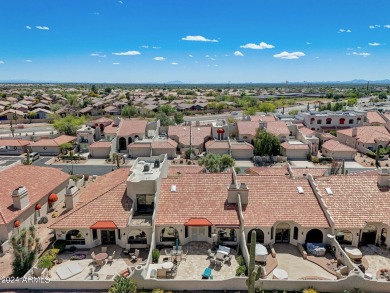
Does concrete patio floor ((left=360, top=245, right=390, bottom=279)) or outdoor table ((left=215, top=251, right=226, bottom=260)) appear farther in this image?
outdoor table ((left=215, top=251, right=226, bottom=260))

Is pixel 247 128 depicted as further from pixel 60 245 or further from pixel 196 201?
pixel 60 245

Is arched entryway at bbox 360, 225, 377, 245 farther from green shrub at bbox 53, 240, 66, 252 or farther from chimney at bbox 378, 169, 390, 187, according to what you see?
green shrub at bbox 53, 240, 66, 252

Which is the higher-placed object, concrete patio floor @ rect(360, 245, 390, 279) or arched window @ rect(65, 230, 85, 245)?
arched window @ rect(65, 230, 85, 245)

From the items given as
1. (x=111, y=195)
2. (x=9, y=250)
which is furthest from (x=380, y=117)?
(x=9, y=250)

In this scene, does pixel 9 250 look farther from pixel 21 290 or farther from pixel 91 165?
pixel 91 165

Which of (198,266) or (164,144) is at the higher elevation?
(164,144)

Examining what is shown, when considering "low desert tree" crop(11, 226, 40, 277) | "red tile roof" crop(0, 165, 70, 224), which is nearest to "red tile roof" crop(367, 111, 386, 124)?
"red tile roof" crop(0, 165, 70, 224)

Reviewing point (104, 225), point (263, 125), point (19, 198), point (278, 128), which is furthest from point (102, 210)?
point (278, 128)
